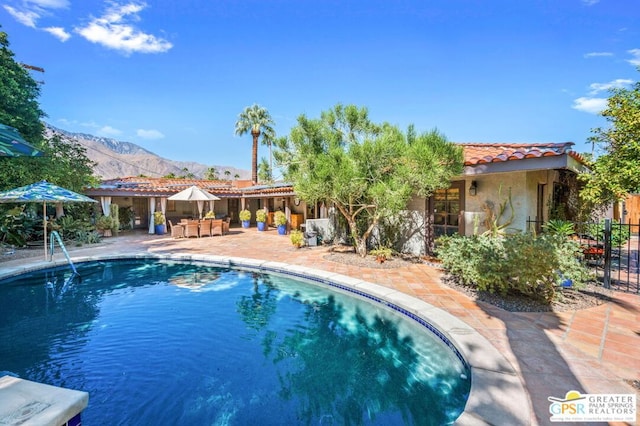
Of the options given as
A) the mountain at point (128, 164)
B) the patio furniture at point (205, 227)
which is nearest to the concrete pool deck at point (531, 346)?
the patio furniture at point (205, 227)

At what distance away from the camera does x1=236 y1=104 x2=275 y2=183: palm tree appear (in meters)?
31.8

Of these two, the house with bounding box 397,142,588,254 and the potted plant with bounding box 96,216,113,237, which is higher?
the house with bounding box 397,142,588,254

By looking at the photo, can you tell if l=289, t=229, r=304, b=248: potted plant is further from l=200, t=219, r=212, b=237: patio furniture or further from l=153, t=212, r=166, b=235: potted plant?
l=153, t=212, r=166, b=235: potted plant

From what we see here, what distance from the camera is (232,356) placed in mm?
4742

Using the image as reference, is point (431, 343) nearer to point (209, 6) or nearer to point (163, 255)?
point (163, 255)

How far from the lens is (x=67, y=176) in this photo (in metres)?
14.4

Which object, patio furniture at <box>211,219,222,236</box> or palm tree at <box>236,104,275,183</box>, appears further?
palm tree at <box>236,104,275,183</box>

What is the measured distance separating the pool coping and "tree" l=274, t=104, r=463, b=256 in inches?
97.3

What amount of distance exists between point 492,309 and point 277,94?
17.8 metres

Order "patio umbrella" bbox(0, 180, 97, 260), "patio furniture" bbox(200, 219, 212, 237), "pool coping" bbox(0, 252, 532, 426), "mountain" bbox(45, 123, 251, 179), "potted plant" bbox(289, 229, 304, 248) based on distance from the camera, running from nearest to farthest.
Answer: "pool coping" bbox(0, 252, 532, 426), "patio umbrella" bbox(0, 180, 97, 260), "potted plant" bbox(289, 229, 304, 248), "patio furniture" bbox(200, 219, 212, 237), "mountain" bbox(45, 123, 251, 179)

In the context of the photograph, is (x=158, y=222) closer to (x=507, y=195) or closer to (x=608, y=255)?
(x=507, y=195)

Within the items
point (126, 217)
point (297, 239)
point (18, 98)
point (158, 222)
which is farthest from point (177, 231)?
point (18, 98)

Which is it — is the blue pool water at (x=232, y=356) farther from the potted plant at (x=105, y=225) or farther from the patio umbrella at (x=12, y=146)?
the potted plant at (x=105, y=225)

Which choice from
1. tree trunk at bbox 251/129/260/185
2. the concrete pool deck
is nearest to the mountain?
tree trunk at bbox 251/129/260/185
